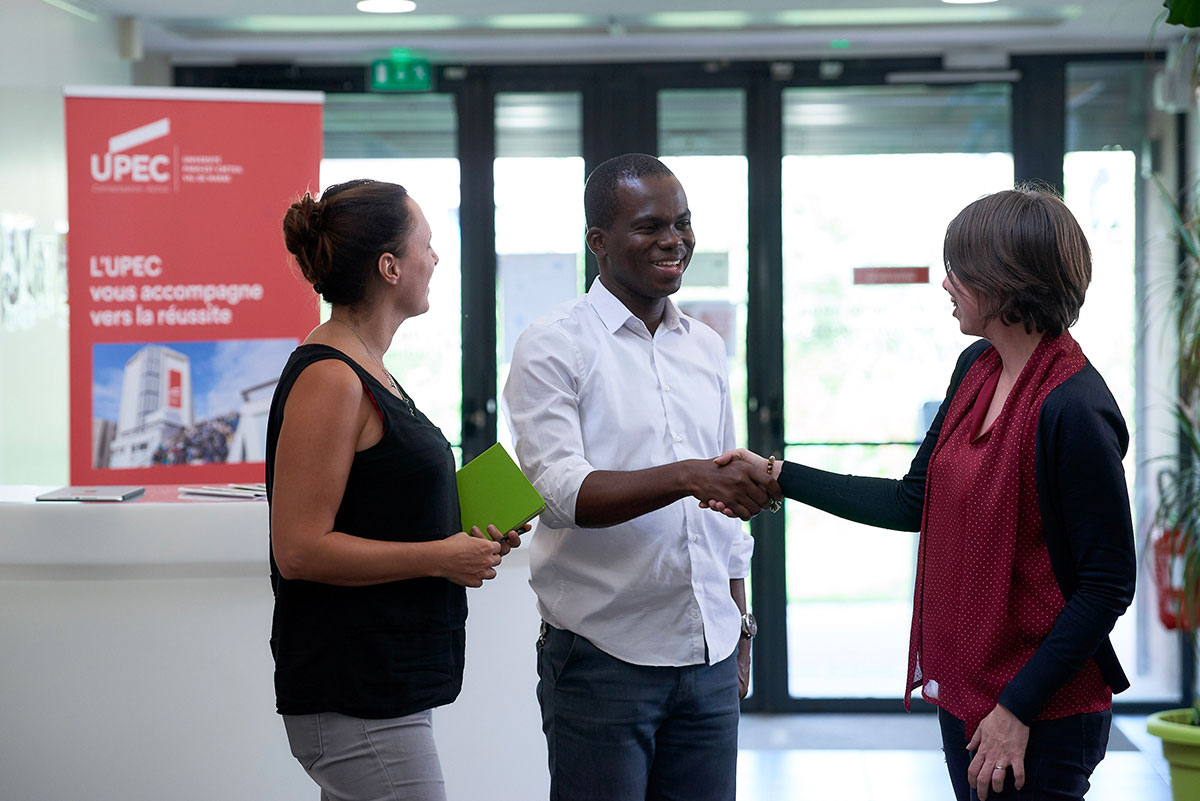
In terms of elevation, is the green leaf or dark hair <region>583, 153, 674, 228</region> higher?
the green leaf

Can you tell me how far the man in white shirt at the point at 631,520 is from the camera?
1811 mm

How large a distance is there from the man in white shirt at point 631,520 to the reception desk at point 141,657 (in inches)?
40.5

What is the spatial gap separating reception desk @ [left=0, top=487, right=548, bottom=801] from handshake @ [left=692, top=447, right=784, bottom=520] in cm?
122

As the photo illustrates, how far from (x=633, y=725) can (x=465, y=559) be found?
0.39m

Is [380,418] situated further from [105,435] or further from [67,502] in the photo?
[105,435]

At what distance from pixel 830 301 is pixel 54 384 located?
3.07 metres

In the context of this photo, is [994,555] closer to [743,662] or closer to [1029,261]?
[1029,261]

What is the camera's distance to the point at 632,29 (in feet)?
14.9

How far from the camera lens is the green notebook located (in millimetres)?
1751

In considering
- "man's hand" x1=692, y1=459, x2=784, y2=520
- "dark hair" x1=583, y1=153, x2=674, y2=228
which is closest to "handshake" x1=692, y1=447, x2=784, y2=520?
"man's hand" x1=692, y1=459, x2=784, y2=520

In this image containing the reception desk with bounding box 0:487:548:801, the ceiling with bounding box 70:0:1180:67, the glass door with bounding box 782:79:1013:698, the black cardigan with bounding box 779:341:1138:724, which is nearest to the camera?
the black cardigan with bounding box 779:341:1138:724

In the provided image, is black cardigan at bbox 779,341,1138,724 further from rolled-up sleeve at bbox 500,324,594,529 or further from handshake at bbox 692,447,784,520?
rolled-up sleeve at bbox 500,324,594,529

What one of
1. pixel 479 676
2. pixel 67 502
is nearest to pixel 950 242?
pixel 479 676

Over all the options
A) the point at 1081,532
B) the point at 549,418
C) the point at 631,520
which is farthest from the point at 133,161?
the point at 1081,532
